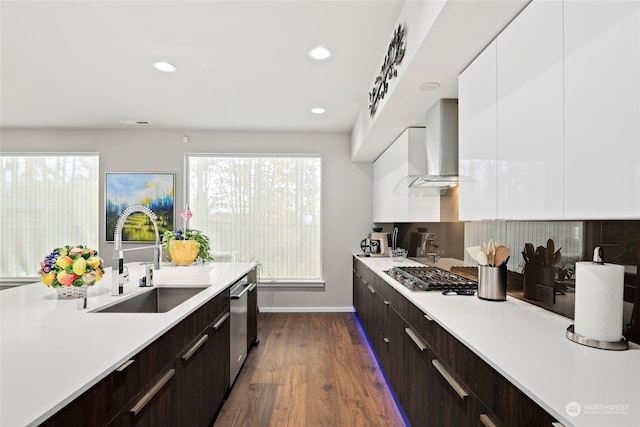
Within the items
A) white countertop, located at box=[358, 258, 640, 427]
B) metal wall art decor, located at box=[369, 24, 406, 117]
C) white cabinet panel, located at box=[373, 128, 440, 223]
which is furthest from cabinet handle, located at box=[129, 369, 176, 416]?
white cabinet panel, located at box=[373, 128, 440, 223]

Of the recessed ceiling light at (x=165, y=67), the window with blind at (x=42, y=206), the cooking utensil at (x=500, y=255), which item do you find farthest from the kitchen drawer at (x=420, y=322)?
the window with blind at (x=42, y=206)

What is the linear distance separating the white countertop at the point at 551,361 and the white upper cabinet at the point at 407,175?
133 cm

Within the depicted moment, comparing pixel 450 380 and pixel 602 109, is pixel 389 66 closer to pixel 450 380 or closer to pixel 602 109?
pixel 602 109

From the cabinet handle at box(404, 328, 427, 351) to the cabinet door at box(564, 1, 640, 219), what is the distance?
94 centimetres

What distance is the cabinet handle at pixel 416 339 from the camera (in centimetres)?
169

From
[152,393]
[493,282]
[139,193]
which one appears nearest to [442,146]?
[493,282]

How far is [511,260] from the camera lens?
1963 mm

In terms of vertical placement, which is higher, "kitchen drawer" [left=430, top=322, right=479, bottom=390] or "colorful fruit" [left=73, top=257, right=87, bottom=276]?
"colorful fruit" [left=73, top=257, right=87, bottom=276]

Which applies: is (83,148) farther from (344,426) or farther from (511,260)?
(511,260)

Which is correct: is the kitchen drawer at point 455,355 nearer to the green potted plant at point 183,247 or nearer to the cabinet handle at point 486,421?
the cabinet handle at point 486,421

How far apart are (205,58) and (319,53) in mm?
908

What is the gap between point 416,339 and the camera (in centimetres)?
180

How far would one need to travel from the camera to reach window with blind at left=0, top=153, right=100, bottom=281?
15.6ft

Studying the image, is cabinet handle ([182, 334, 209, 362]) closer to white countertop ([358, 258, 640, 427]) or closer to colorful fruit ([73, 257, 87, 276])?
colorful fruit ([73, 257, 87, 276])
